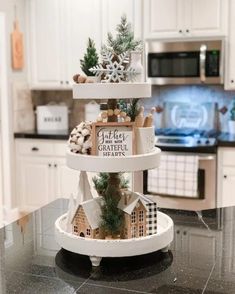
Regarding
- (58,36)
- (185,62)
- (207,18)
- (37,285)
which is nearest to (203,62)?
(185,62)

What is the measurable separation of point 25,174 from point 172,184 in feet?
5.28

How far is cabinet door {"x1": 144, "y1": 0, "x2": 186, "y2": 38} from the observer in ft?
13.1

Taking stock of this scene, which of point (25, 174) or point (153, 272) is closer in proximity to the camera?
point (153, 272)

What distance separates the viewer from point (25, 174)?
4.57 m

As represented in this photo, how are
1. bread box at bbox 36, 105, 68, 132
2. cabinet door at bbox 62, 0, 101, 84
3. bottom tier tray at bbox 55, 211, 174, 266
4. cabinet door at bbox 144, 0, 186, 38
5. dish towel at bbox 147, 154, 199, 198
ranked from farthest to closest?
bread box at bbox 36, 105, 68, 132 → cabinet door at bbox 62, 0, 101, 84 → cabinet door at bbox 144, 0, 186, 38 → dish towel at bbox 147, 154, 199, 198 → bottom tier tray at bbox 55, 211, 174, 266

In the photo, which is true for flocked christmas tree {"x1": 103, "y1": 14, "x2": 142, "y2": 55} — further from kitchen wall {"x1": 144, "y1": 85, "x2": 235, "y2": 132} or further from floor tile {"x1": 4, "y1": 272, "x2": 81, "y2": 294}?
kitchen wall {"x1": 144, "y1": 85, "x2": 235, "y2": 132}

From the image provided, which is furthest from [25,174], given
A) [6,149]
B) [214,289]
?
[214,289]

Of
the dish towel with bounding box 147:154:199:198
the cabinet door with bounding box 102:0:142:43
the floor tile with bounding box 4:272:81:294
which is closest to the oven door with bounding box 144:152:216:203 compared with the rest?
the dish towel with bounding box 147:154:199:198

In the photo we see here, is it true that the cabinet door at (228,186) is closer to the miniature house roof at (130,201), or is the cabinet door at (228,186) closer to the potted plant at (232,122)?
the potted plant at (232,122)

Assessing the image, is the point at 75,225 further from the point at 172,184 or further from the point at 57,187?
the point at 57,187

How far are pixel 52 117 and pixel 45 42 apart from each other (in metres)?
0.76

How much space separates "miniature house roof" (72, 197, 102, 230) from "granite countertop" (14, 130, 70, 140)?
2819 mm

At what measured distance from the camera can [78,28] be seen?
439 centimetres

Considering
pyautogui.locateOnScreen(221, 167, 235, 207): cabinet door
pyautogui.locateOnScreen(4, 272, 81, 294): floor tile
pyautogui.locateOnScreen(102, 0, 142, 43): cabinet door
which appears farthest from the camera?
pyautogui.locateOnScreen(102, 0, 142, 43): cabinet door
